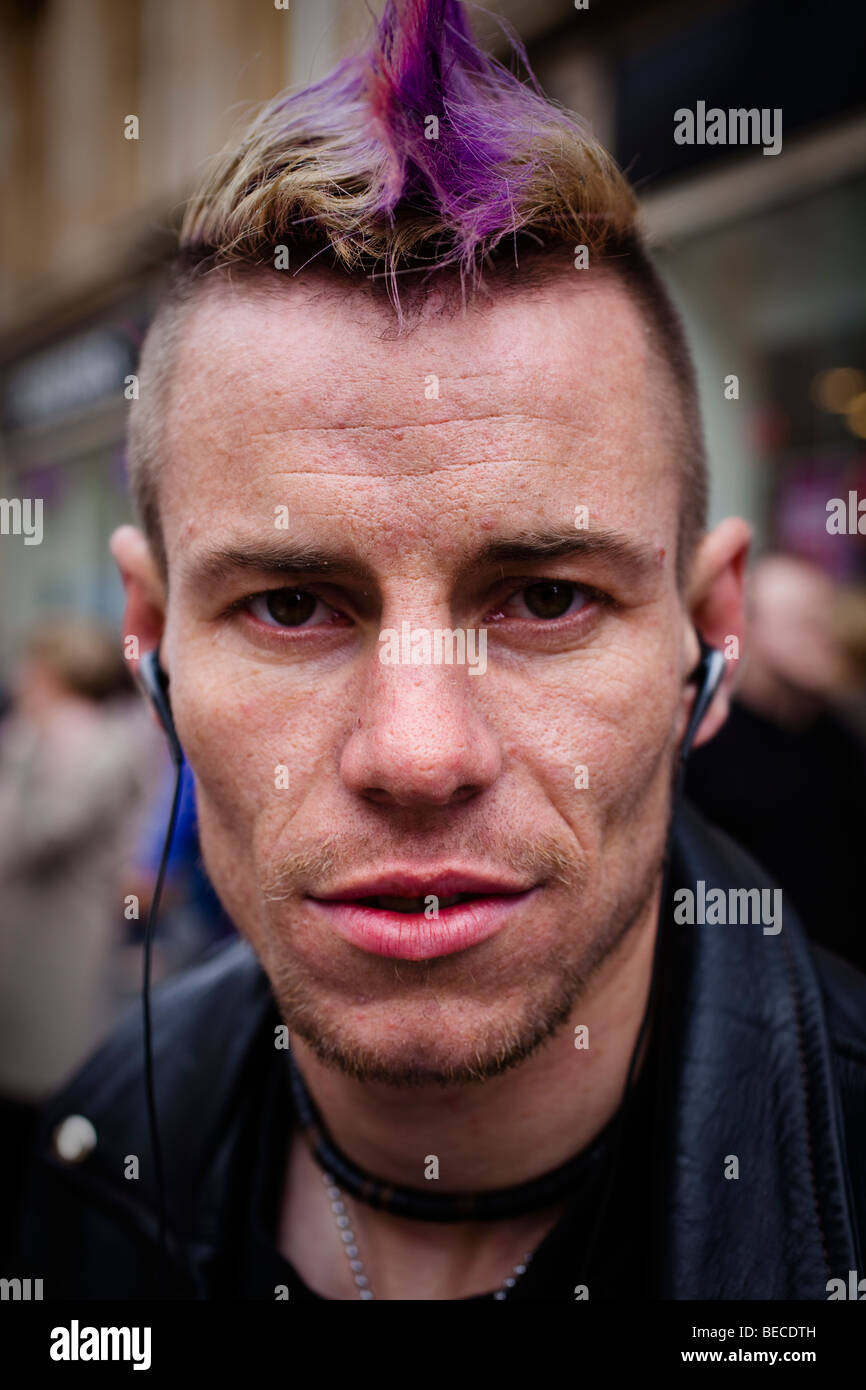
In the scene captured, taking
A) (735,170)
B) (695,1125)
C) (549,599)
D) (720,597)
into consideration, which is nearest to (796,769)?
(720,597)

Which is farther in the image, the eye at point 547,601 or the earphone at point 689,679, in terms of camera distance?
the earphone at point 689,679

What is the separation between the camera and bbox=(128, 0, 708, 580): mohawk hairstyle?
1449 millimetres

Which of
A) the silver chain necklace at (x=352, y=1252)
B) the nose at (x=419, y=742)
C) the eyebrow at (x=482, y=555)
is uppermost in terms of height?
the eyebrow at (x=482, y=555)

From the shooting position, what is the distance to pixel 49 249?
44.9 feet

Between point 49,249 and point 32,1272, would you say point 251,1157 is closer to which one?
point 32,1272

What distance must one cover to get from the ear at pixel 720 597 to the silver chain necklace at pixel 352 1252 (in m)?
0.93

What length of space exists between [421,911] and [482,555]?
51 cm

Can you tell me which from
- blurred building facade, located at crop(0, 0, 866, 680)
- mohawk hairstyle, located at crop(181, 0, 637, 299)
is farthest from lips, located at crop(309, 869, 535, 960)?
blurred building facade, located at crop(0, 0, 866, 680)

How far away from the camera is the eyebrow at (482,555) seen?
1.42 meters

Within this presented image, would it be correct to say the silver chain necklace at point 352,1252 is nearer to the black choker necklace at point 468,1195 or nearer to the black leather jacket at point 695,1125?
the black choker necklace at point 468,1195

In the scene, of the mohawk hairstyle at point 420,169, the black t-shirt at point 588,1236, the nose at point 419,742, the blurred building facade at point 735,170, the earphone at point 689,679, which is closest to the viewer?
the nose at point 419,742

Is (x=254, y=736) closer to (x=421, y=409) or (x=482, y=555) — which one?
(x=482, y=555)

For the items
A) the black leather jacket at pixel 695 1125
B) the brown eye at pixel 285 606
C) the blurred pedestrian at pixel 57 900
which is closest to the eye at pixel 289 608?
the brown eye at pixel 285 606

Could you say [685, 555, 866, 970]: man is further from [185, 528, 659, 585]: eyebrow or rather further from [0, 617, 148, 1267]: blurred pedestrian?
[0, 617, 148, 1267]: blurred pedestrian
